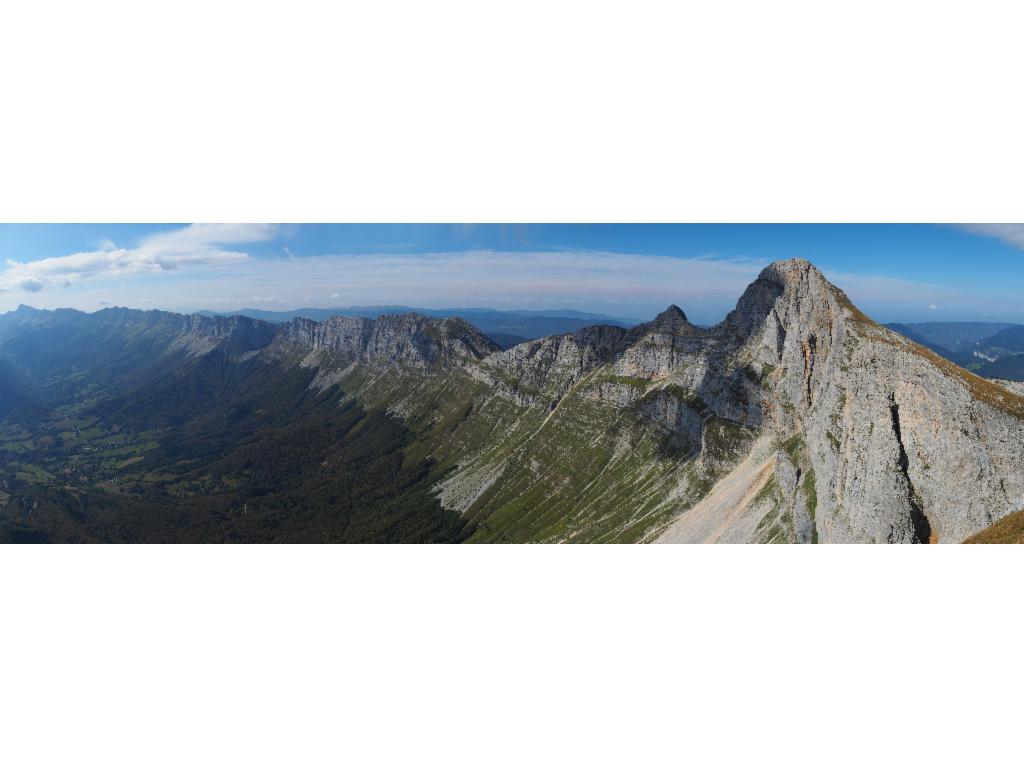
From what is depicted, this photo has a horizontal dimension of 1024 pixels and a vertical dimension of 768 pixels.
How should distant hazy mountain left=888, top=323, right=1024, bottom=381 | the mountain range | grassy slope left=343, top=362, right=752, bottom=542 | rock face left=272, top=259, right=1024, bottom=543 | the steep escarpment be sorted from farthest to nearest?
distant hazy mountain left=888, top=323, right=1024, bottom=381 → grassy slope left=343, top=362, right=752, bottom=542 → the mountain range → rock face left=272, top=259, right=1024, bottom=543 → the steep escarpment

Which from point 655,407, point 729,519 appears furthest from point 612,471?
point 729,519

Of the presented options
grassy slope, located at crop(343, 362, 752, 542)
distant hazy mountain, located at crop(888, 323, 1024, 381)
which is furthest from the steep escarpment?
distant hazy mountain, located at crop(888, 323, 1024, 381)

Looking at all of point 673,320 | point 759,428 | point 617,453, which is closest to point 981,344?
point 673,320

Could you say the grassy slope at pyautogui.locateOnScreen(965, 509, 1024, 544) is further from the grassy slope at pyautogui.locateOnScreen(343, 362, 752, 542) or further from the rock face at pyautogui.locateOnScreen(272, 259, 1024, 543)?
the grassy slope at pyautogui.locateOnScreen(343, 362, 752, 542)

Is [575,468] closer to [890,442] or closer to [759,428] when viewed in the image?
[759,428]

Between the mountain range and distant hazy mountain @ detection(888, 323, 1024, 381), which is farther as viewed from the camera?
distant hazy mountain @ detection(888, 323, 1024, 381)

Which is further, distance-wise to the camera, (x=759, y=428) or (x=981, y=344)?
(x=981, y=344)

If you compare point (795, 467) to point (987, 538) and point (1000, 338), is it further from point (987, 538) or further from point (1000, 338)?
point (1000, 338)

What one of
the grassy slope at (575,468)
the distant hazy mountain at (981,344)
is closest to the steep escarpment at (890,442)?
the grassy slope at (575,468)
